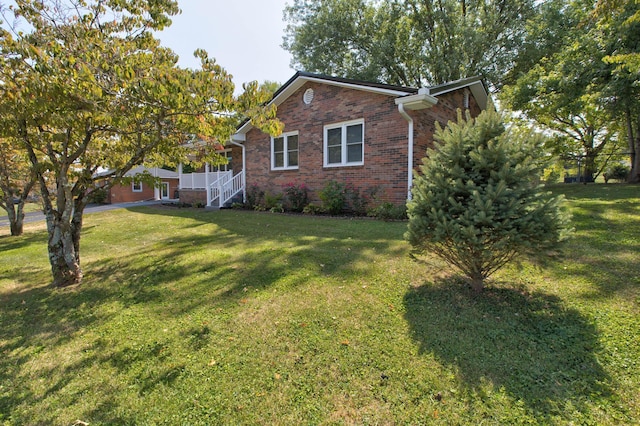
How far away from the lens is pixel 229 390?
7.62 ft

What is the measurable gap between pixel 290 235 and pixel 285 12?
20740 millimetres

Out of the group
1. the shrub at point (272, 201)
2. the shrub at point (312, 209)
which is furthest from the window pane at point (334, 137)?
the shrub at point (272, 201)

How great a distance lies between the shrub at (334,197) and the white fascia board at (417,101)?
316cm

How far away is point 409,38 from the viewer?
20.7 meters

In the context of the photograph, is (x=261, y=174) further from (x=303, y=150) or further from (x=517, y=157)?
(x=517, y=157)

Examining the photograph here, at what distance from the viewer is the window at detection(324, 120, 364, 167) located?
1045 centimetres

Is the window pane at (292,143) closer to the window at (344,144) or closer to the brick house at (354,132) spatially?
the brick house at (354,132)

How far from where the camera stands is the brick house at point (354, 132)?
936 cm

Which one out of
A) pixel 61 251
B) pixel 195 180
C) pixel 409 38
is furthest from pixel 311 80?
pixel 409 38

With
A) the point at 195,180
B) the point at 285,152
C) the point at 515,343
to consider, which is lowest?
the point at 515,343

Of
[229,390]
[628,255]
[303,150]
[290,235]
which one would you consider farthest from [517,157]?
[303,150]

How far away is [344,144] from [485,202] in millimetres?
8096

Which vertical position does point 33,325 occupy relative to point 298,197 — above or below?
below

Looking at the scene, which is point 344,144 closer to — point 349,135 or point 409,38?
point 349,135
